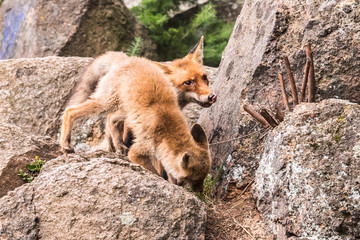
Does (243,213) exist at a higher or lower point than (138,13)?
lower

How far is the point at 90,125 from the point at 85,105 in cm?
189

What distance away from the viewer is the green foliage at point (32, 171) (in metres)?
5.25

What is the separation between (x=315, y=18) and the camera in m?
5.39

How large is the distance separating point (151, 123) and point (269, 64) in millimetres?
1721

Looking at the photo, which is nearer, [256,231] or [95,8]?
[256,231]

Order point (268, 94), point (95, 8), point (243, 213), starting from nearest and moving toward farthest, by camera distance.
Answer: point (243, 213)
point (268, 94)
point (95, 8)

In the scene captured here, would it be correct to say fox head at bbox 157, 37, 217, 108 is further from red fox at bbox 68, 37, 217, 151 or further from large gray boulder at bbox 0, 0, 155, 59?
large gray boulder at bbox 0, 0, 155, 59

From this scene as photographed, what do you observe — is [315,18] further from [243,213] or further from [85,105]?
[85,105]

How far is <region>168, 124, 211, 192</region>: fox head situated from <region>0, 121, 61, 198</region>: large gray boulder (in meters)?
1.71

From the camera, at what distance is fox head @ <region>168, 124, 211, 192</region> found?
18.5ft

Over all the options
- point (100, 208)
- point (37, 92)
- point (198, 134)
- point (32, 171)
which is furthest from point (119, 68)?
point (100, 208)

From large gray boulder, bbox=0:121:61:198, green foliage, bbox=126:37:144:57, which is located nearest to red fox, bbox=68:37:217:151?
large gray boulder, bbox=0:121:61:198

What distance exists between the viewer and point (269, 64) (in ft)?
18.7

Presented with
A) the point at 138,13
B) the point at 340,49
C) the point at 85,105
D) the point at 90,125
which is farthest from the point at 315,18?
the point at 138,13
